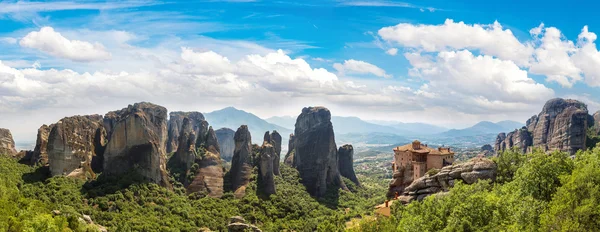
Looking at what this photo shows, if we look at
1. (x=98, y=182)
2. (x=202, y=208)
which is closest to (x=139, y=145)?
(x=98, y=182)

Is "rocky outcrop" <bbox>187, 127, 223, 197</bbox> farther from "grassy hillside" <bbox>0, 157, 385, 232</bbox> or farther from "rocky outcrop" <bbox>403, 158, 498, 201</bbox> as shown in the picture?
"rocky outcrop" <bbox>403, 158, 498, 201</bbox>

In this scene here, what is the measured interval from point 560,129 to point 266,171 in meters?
82.5

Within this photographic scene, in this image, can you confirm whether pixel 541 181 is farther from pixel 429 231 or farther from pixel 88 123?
pixel 88 123

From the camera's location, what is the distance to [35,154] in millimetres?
77875

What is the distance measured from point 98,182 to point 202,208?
17701mm

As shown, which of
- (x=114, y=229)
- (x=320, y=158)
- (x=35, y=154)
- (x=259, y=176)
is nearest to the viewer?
(x=114, y=229)

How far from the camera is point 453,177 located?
54.4m

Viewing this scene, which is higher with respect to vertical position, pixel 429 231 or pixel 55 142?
pixel 55 142

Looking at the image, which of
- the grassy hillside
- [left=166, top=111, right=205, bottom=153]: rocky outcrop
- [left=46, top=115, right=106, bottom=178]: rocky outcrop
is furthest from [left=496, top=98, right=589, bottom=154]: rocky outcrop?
[left=166, top=111, right=205, bottom=153]: rocky outcrop

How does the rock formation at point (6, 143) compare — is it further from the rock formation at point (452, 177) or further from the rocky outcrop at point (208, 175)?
the rock formation at point (452, 177)

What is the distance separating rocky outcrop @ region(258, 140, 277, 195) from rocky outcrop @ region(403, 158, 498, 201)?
125 ft

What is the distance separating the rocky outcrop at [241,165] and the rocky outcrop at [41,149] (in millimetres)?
33680

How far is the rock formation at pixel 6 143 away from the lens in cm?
7875

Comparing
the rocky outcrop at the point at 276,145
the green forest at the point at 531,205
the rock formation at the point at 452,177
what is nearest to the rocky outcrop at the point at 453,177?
the rock formation at the point at 452,177
